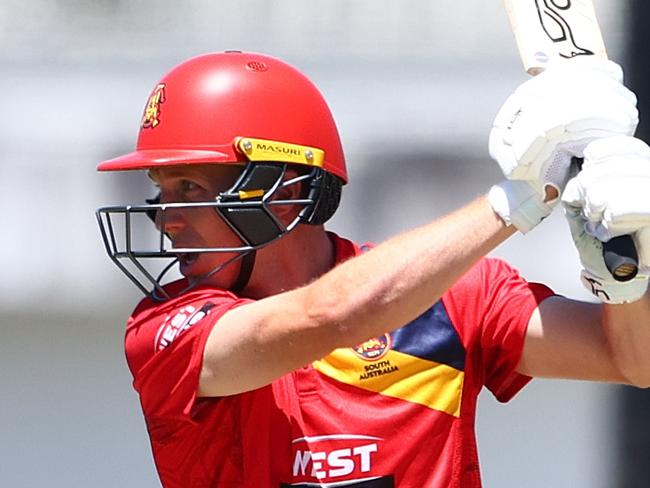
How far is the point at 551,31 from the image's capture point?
1.86 metres

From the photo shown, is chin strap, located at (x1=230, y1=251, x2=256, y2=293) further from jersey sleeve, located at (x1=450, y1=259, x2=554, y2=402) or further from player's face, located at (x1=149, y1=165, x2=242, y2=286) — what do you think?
jersey sleeve, located at (x1=450, y1=259, x2=554, y2=402)

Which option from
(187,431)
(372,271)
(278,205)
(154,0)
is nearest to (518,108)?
(372,271)

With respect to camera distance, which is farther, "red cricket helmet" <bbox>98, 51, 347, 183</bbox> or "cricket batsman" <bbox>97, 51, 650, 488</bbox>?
"red cricket helmet" <bbox>98, 51, 347, 183</bbox>

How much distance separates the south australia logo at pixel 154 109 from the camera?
226 centimetres

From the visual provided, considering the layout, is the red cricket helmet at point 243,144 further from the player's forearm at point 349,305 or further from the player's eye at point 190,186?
the player's forearm at point 349,305

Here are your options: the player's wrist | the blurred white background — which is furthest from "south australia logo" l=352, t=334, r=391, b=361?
the blurred white background

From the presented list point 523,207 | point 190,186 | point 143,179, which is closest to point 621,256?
point 523,207

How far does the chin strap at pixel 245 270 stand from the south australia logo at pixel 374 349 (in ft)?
0.65

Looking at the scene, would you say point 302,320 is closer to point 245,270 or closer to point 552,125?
point 245,270

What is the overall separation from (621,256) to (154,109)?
88 cm

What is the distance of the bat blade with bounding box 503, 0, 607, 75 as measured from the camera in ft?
6.04

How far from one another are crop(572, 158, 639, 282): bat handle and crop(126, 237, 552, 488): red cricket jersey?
42 cm

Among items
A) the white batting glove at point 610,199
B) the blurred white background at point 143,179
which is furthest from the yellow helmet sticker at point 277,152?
the blurred white background at point 143,179

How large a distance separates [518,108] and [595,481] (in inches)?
79.2
